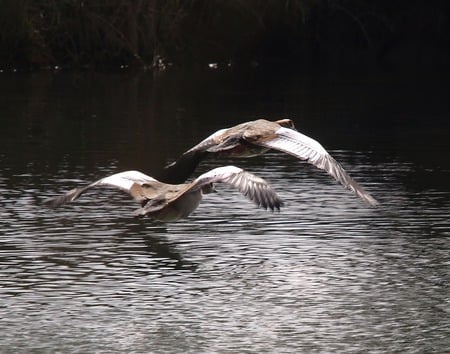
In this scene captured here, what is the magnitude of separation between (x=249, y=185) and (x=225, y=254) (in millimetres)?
1721

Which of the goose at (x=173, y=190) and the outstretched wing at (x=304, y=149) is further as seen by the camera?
the outstretched wing at (x=304, y=149)

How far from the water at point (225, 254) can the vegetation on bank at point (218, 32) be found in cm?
1629

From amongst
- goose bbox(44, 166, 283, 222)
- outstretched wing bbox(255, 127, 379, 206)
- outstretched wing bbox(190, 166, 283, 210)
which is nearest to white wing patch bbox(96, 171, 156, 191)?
goose bbox(44, 166, 283, 222)

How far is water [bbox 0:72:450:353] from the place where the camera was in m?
11.1

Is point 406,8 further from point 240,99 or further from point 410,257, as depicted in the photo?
point 410,257

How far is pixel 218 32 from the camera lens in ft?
153

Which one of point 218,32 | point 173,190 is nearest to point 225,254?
point 173,190

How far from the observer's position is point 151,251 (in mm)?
14094

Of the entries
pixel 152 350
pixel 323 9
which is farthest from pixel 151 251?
pixel 323 9

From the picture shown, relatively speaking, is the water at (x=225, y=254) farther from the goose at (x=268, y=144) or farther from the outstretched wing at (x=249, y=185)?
the goose at (x=268, y=144)

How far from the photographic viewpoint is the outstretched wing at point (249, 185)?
476 inches

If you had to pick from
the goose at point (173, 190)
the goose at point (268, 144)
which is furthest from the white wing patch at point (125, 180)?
the goose at point (268, 144)

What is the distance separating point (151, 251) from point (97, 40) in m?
28.7

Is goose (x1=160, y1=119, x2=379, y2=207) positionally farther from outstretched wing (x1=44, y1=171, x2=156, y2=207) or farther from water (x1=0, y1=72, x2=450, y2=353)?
water (x1=0, y1=72, x2=450, y2=353)
